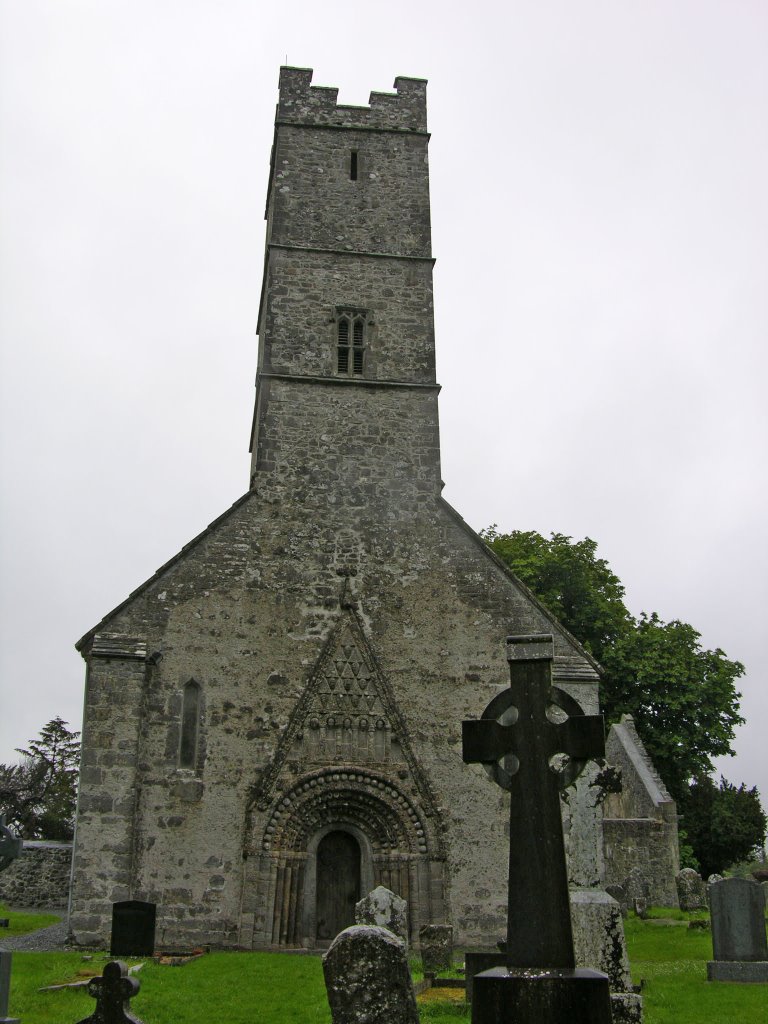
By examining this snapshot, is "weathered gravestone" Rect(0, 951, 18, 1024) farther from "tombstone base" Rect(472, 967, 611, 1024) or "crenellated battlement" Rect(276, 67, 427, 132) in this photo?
"crenellated battlement" Rect(276, 67, 427, 132)

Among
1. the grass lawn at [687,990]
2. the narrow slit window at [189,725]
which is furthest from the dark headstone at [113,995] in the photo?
the narrow slit window at [189,725]

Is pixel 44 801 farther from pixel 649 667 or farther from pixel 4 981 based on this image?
pixel 4 981

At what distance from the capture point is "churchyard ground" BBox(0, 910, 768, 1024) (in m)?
10.5

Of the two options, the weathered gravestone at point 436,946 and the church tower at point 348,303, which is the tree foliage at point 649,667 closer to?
the church tower at point 348,303

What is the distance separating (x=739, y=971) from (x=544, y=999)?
27.7ft

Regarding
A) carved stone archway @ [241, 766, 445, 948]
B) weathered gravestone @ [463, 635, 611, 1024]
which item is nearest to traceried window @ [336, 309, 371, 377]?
carved stone archway @ [241, 766, 445, 948]

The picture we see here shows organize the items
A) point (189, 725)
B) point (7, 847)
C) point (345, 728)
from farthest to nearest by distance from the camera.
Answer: point (345, 728)
point (189, 725)
point (7, 847)

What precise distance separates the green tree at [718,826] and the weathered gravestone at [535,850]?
2935 centimetres

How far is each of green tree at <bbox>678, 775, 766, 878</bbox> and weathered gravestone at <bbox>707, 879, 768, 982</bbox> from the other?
Answer: 21.5 meters

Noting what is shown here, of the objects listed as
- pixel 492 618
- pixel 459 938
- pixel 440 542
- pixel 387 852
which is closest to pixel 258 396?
pixel 440 542

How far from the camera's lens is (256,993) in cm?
1220

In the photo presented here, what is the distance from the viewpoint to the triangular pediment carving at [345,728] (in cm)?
1764

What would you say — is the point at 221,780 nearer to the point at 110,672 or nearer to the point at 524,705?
the point at 110,672

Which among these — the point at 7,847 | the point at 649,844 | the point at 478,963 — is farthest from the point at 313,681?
the point at 649,844
